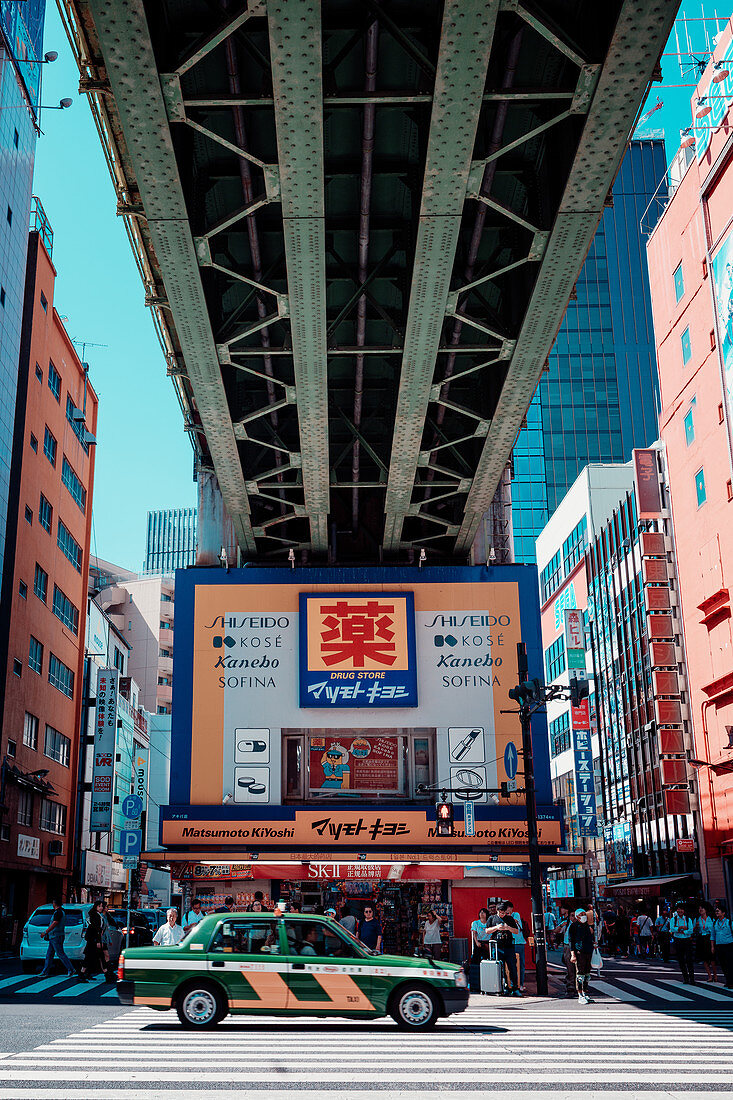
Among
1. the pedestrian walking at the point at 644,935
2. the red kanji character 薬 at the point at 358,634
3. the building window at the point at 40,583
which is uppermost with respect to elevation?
the building window at the point at 40,583

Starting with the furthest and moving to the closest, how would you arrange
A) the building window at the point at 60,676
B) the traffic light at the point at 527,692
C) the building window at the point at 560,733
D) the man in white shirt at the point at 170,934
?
1. the building window at the point at 560,733
2. the building window at the point at 60,676
3. the traffic light at the point at 527,692
4. the man in white shirt at the point at 170,934

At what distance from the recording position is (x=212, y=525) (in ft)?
108

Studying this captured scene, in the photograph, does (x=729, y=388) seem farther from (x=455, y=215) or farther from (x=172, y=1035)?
(x=172, y=1035)

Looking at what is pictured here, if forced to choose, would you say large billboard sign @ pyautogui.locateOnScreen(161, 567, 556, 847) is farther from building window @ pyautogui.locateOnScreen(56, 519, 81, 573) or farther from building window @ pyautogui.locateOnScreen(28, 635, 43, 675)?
building window @ pyautogui.locateOnScreen(56, 519, 81, 573)

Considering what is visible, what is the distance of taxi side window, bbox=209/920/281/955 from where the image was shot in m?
13.7

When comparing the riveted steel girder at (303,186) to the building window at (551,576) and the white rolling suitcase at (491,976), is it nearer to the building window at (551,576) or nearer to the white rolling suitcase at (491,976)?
the white rolling suitcase at (491,976)

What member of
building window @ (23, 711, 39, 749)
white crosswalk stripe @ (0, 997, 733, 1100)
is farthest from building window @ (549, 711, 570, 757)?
white crosswalk stripe @ (0, 997, 733, 1100)

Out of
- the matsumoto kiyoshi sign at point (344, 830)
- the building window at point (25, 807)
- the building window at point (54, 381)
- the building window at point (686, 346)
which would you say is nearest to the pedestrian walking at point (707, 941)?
the matsumoto kiyoshi sign at point (344, 830)

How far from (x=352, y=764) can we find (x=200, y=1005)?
17251mm

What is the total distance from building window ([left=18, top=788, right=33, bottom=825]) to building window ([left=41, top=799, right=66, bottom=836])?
2.03 m

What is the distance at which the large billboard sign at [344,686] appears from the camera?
30312 millimetres

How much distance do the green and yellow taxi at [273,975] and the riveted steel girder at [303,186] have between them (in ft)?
32.5

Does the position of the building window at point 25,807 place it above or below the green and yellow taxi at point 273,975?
above

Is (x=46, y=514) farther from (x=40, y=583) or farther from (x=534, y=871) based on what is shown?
(x=534, y=871)
